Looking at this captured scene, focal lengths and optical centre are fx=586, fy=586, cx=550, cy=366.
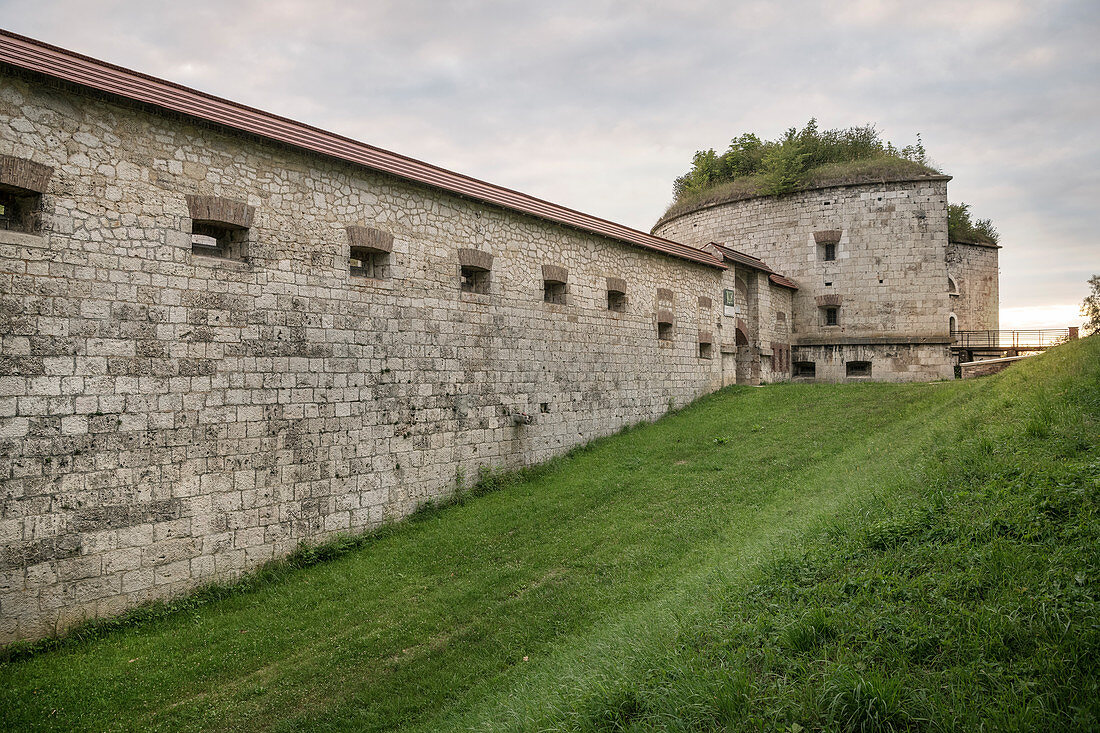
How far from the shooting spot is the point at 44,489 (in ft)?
19.5

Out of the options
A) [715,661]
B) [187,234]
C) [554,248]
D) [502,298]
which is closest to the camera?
[715,661]

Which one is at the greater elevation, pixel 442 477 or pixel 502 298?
pixel 502 298

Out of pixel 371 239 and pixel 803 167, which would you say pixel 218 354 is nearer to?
pixel 371 239

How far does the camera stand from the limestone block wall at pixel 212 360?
19.7 ft

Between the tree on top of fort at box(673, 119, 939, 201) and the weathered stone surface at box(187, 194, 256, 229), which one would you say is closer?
the weathered stone surface at box(187, 194, 256, 229)

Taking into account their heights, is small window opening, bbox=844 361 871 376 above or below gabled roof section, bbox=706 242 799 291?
below

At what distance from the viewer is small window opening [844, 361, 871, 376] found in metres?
21.0

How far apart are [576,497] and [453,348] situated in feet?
10.6

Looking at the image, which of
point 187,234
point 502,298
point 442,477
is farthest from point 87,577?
point 502,298

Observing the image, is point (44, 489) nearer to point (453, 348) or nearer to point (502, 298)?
point (453, 348)

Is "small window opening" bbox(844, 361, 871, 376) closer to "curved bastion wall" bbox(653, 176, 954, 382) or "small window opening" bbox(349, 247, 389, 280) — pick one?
"curved bastion wall" bbox(653, 176, 954, 382)

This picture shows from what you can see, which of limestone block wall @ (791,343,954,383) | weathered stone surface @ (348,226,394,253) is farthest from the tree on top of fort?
weathered stone surface @ (348,226,394,253)

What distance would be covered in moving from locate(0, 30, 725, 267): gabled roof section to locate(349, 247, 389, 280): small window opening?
4.10 feet

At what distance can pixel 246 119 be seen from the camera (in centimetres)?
776
